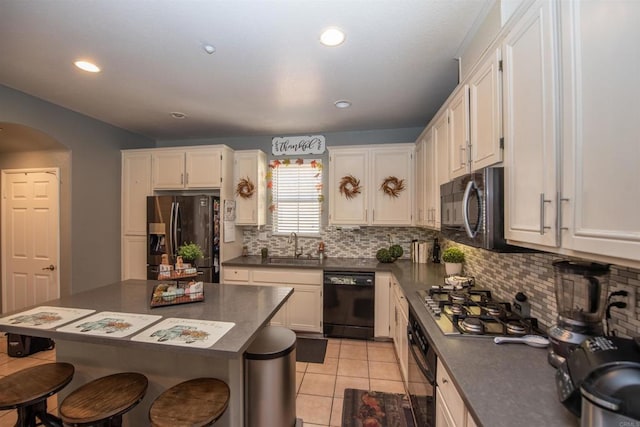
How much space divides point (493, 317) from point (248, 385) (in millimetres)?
1485

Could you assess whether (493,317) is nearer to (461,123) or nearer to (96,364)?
(461,123)

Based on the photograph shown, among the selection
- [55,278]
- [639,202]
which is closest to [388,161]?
[639,202]

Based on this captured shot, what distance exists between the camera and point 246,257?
4.09 metres

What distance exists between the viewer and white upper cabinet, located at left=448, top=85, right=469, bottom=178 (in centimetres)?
173

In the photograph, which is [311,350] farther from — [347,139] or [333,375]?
[347,139]

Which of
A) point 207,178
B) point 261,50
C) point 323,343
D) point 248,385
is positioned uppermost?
point 261,50

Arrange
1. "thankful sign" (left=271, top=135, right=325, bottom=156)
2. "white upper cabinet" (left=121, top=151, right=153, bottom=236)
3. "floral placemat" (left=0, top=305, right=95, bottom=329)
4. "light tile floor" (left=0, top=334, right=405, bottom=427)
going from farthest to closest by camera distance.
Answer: "thankful sign" (left=271, top=135, right=325, bottom=156) → "white upper cabinet" (left=121, top=151, right=153, bottom=236) → "light tile floor" (left=0, top=334, right=405, bottom=427) → "floral placemat" (left=0, top=305, right=95, bottom=329)

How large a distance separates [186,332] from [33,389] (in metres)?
0.85

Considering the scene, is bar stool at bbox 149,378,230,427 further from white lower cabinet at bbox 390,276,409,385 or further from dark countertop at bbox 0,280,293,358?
white lower cabinet at bbox 390,276,409,385

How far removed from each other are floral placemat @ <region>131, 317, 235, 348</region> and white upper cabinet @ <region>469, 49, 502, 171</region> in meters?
1.63

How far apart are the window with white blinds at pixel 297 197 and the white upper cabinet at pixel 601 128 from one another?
3226mm

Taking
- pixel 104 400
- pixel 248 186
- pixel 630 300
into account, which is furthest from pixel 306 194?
pixel 630 300

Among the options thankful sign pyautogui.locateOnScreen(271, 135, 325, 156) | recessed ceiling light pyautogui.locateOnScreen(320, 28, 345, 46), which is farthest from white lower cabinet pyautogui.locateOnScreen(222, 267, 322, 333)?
recessed ceiling light pyautogui.locateOnScreen(320, 28, 345, 46)

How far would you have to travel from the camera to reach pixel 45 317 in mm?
1583
